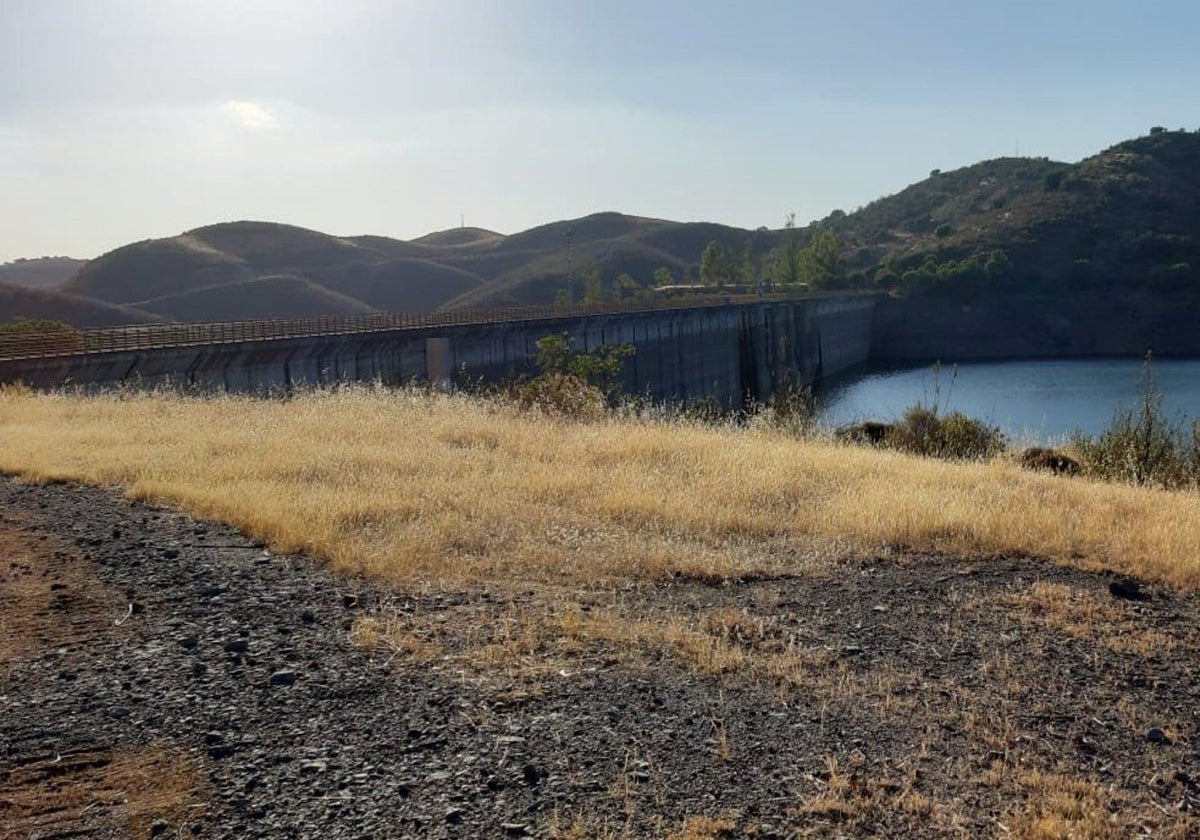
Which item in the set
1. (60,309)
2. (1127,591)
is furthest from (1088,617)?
(60,309)

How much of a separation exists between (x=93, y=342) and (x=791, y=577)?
2414 cm

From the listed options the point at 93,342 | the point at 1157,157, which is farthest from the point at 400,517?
the point at 1157,157

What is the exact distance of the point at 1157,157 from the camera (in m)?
146

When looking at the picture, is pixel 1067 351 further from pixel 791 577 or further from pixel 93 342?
pixel 791 577

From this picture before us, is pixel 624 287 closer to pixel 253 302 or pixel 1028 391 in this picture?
pixel 253 302

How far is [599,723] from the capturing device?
18.1 ft

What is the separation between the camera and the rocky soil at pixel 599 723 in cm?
456

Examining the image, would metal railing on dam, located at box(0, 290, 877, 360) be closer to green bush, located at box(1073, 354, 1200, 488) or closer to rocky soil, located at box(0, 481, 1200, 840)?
rocky soil, located at box(0, 481, 1200, 840)

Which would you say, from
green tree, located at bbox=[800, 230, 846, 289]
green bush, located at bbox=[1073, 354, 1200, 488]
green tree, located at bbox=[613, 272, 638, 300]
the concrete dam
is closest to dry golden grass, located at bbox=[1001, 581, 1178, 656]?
green bush, located at bbox=[1073, 354, 1200, 488]

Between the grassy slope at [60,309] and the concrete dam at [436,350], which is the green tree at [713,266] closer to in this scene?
the concrete dam at [436,350]

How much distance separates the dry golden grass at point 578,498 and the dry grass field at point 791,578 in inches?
1.8

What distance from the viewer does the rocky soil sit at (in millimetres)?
4562

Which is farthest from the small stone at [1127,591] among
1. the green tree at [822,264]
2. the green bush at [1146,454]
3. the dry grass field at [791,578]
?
the green tree at [822,264]

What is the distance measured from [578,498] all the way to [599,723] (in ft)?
20.0
